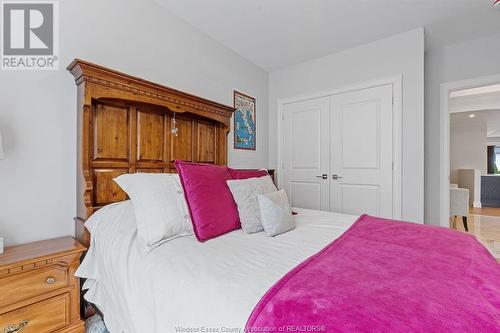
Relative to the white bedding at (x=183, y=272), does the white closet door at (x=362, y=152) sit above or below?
above

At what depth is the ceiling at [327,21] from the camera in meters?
2.24

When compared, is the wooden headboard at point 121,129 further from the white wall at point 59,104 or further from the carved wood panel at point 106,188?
the white wall at point 59,104

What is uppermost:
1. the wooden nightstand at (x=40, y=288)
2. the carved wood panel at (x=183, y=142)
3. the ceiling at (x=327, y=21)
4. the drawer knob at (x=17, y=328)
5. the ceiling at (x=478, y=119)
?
the ceiling at (x=327, y=21)

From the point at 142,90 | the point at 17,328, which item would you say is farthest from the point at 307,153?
the point at 17,328

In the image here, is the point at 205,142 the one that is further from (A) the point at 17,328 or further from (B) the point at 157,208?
(A) the point at 17,328

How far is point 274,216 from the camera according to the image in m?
1.53

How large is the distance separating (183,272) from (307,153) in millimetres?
2799

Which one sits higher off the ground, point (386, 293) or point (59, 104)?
point (59, 104)

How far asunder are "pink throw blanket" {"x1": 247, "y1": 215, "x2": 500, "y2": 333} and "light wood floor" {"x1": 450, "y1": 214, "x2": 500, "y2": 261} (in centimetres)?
287

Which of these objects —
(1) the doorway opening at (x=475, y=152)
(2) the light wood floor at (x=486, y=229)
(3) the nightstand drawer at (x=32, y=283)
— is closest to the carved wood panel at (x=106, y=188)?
(3) the nightstand drawer at (x=32, y=283)

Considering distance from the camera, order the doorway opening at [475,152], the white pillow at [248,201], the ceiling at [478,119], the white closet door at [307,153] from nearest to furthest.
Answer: the white pillow at [248,201] < the white closet door at [307,153] < the doorway opening at [475,152] < the ceiling at [478,119]

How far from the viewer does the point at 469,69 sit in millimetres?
2895

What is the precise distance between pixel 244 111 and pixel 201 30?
3.51 ft

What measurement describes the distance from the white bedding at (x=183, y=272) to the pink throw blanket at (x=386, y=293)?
0.10 metres
